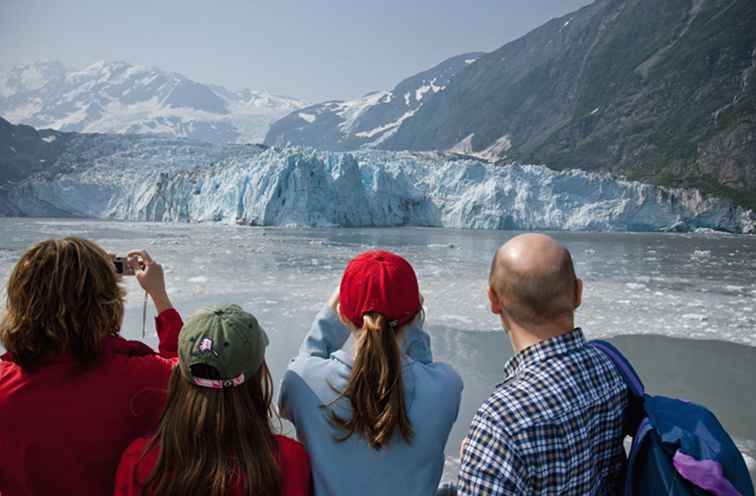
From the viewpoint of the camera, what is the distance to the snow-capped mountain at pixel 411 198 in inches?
1147

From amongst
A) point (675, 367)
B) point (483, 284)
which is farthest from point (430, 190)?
point (675, 367)

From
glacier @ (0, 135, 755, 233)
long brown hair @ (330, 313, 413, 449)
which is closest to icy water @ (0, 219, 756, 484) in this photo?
long brown hair @ (330, 313, 413, 449)

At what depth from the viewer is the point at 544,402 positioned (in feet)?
3.23

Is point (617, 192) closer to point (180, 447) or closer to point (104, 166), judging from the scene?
point (180, 447)

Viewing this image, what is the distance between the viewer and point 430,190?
1319 inches

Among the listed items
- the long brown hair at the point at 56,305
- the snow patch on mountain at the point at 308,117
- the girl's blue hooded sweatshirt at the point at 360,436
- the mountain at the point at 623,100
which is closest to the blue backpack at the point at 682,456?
the girl's blue hooded sweatshirt at the point at 360,436

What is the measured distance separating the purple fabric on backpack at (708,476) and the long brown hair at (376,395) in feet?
1.64

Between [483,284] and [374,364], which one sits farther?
[483,284]

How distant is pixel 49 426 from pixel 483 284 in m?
8.32

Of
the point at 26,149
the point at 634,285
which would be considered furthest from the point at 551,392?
the point at 26,149

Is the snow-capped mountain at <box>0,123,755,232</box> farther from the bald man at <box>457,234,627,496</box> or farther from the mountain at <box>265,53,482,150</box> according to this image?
the mountain at <box>265,53,482,150</box>

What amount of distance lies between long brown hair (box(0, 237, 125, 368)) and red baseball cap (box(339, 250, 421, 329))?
514 millimetres

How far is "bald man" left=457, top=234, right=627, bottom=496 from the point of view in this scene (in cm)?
97

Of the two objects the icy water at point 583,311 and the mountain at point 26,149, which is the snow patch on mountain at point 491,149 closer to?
the mountain at point 26,149
